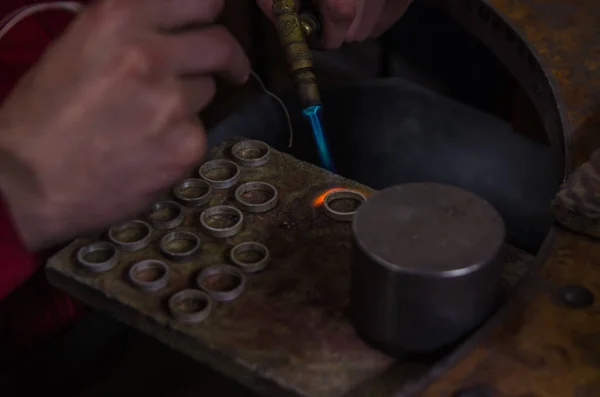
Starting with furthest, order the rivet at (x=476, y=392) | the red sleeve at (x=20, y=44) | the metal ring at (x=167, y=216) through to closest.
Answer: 1. the red sleeve at (x=20, y=44)
2. the metal ring at (x=167, y=216)
3. the rivet at (x=476, y=392)

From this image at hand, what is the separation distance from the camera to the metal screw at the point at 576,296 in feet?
1.70

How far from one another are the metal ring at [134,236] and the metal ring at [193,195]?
5 centimetres

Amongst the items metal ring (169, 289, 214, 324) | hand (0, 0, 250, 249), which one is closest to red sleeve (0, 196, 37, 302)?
hand (0, 0, 250, 249)

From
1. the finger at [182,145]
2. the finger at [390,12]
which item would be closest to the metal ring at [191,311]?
the finger at [182,145]

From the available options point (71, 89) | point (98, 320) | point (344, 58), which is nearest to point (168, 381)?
point (98, 320)

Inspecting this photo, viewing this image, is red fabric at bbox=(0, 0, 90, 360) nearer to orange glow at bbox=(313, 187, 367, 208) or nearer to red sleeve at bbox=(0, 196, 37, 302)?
red sleeve at bbox=(0, 196, 37, 302)

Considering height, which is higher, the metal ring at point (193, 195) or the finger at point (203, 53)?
the finger at point (203, 53)

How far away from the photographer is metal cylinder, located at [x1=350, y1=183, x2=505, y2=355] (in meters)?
0.46

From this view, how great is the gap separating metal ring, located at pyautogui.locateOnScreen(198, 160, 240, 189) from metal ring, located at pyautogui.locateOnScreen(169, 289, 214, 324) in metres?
0.15

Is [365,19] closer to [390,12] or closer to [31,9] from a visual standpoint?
[390,12]

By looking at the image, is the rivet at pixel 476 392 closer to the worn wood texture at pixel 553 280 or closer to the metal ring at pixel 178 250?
the worn wood texture at pixel 553 280

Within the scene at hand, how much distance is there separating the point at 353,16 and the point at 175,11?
23 centimetres

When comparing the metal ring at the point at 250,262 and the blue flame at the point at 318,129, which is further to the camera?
the blue flame at the point at 318,129

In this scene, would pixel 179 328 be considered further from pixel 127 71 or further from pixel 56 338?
pixel 56 338
